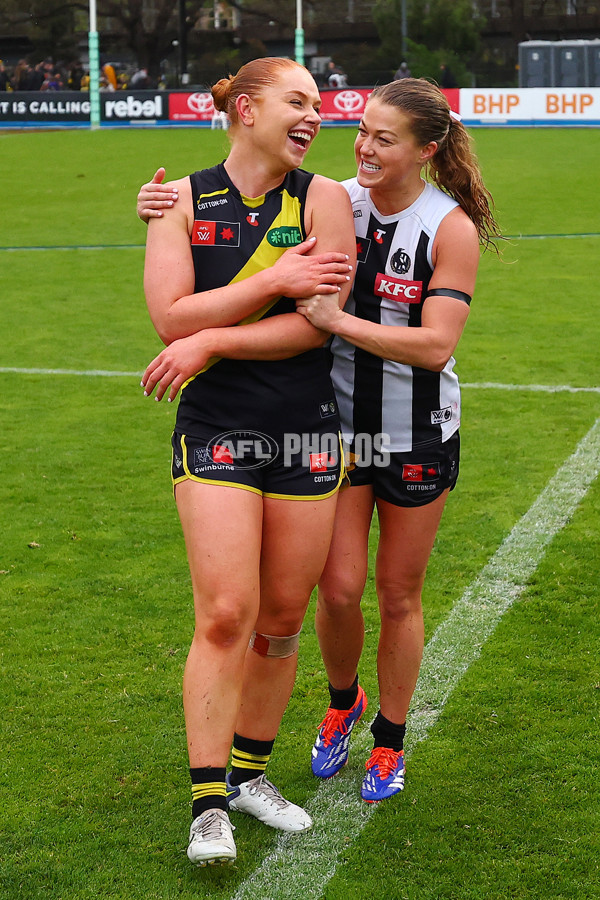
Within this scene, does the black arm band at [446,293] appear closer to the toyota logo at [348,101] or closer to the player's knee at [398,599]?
the player's knee at [398,599]

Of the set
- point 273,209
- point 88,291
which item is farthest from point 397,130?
point 88,291

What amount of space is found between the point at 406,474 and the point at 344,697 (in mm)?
787

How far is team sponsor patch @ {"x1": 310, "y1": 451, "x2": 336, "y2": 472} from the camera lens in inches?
117

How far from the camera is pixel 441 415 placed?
325cm

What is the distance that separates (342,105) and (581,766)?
105ft

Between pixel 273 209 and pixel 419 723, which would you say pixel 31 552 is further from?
pixel 273 209

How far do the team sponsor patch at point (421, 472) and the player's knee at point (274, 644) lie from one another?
0.55 metres

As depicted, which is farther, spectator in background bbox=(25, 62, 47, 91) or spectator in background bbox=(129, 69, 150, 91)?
spectator in background bbox=(129, 69, 150, 91)

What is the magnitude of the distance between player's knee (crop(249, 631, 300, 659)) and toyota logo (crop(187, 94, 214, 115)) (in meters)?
32.7

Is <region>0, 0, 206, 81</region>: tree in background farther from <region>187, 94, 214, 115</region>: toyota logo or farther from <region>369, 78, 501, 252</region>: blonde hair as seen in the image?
<region>369, 78, 501, 252</region>: blonde hair

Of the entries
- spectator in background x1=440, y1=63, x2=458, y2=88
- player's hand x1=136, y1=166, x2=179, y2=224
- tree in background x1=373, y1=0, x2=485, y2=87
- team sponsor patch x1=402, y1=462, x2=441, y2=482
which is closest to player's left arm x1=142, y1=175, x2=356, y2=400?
player's hand x1=136, y1=166, x2=179, y2=224

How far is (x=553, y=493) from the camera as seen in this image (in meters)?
5.76

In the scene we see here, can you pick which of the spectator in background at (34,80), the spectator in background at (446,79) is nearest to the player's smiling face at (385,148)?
the spectator in background at (446,79)

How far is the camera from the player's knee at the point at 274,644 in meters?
3.10
